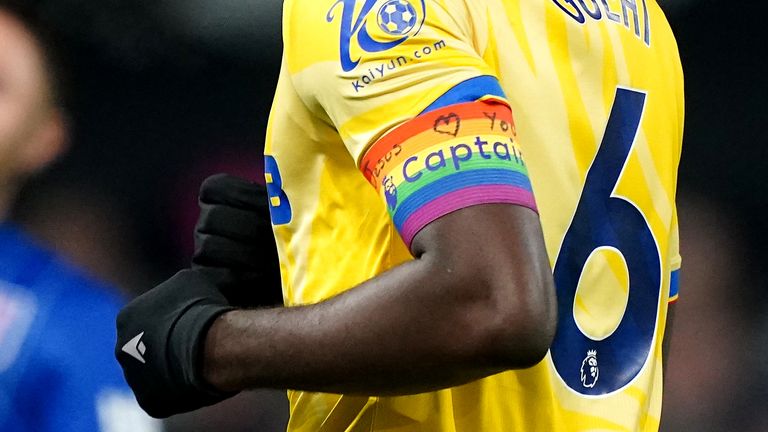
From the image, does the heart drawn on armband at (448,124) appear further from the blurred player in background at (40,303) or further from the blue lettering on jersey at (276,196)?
the blurred player in background at (40,303)

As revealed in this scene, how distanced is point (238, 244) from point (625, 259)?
14.5 inches

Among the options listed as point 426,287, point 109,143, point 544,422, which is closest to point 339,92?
point 426,287

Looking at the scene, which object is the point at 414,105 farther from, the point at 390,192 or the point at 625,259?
the point at 625,259

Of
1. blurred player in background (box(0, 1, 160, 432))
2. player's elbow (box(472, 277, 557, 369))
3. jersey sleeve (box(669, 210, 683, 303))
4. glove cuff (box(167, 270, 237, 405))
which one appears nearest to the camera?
player's elbow (box(472, 277, 557, 369))

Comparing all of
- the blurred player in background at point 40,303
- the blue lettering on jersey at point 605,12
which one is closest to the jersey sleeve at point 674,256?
the blue lettering on jersey at point 605,12

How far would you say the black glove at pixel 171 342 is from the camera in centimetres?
88

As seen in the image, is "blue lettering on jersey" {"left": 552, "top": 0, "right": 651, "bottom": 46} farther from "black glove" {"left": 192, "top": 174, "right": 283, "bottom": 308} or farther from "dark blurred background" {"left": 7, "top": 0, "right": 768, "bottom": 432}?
"dark blurred background" {"left": 7, "top": 0, "right": 768, "bottom": 432}

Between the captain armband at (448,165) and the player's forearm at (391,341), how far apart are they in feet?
0.14

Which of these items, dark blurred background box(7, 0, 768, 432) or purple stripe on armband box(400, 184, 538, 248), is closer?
purple stripe on armband box(400, 184, 538, 248)

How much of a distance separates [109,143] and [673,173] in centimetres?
104

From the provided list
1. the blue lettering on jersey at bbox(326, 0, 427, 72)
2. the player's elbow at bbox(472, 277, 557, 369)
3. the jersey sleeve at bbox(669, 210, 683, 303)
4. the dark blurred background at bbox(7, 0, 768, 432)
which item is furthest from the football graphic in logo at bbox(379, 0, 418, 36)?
→ the dark blurred background at bbox(7, 0, 768, 432)

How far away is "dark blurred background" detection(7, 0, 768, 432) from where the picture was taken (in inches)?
71.6

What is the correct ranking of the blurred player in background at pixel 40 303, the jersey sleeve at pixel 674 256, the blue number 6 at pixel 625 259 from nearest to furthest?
the blue number 6 at pixel 625 259 < the jersey sleeve at pixel 674 256 < the blurred player in background at pixel 40 303

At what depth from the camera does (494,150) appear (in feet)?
2.66
